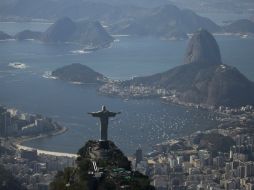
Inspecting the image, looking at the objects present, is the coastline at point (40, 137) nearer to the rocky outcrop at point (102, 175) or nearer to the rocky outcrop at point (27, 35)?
the rocky outcrop at point (102, 175)

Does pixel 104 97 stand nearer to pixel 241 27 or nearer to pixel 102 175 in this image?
pixel 102 175

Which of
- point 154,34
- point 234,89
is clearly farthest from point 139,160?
point 154,34

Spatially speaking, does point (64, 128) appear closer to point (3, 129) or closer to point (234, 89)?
point (3, 129)

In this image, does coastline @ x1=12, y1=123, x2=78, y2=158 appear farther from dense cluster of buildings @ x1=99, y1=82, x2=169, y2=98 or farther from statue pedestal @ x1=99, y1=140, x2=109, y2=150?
statue pedestal @ x1=99, y1=140, x2=109, y2=150

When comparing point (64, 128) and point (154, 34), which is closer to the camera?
point (64, 128)

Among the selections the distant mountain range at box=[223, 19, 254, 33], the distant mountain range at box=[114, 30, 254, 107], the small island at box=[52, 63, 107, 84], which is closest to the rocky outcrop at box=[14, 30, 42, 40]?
the distant mountain range at box=[223, 19, 254, 33]
